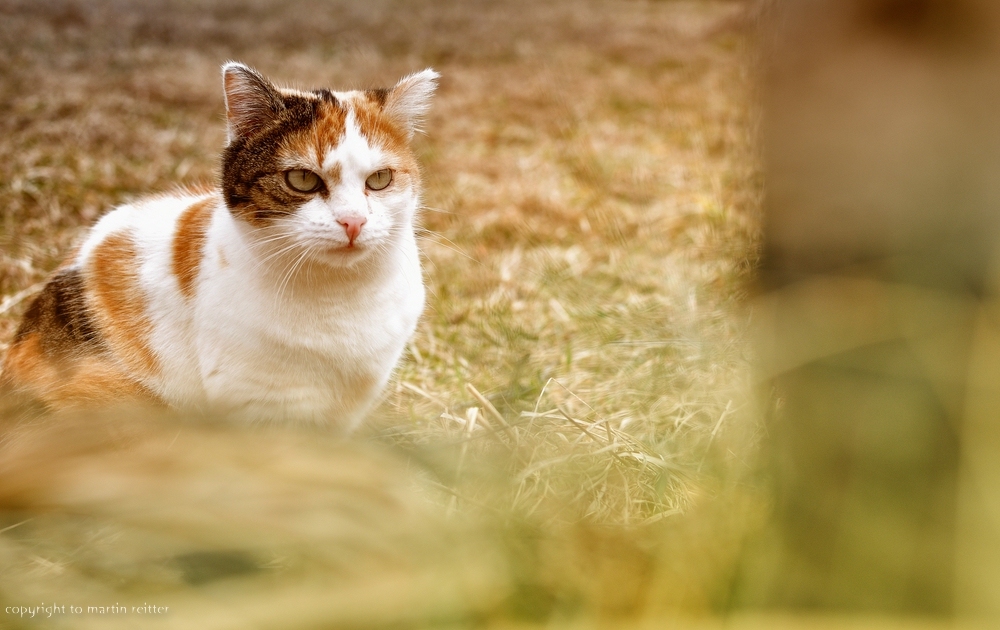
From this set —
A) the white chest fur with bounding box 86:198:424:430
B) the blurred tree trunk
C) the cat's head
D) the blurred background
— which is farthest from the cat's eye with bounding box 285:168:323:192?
the blurred tree trunk

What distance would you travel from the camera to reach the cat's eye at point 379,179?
114 centimetres

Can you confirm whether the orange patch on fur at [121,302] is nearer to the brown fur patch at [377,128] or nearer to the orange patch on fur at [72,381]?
the orange patch on fur at [72,381]

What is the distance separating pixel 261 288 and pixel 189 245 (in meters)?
0.17

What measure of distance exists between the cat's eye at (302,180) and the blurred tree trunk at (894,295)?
0.91 meters

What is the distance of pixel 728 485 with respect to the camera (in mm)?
348

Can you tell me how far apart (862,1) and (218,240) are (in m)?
1.05

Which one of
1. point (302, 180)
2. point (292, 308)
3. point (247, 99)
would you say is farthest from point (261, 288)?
point (247, 99)

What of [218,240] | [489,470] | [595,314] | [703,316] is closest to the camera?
[489,470]

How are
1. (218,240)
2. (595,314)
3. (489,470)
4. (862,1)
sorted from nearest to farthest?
(862,1) < (489,470) < (218,240) < (595,314)

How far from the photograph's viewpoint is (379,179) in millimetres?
1154

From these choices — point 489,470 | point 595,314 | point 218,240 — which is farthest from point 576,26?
point 489,470

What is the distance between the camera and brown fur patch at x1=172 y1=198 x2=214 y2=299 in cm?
116

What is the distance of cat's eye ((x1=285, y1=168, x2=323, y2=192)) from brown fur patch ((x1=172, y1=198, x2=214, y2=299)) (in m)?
0.19

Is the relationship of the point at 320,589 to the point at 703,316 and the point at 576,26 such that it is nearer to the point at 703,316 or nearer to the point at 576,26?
the point at 703,316
